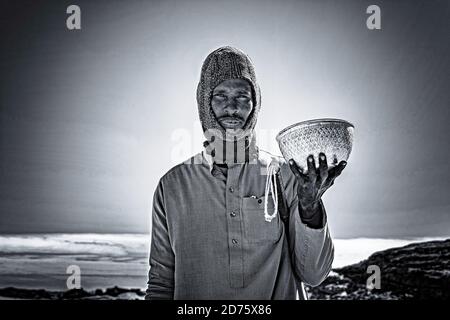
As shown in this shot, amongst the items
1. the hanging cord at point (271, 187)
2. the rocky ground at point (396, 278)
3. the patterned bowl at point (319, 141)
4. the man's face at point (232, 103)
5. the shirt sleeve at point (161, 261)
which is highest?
the man's face at point (232, 103)

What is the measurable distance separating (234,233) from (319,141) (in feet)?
0.91

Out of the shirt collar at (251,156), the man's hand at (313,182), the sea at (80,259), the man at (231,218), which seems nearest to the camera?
the man's hand at (313,182)

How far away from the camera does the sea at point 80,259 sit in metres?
1.68

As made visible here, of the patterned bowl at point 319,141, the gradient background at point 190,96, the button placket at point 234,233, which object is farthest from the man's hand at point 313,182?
the gradient background at point 190,96

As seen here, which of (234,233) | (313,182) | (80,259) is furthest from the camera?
(80,259)

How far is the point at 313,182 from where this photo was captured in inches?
Result: 40.9

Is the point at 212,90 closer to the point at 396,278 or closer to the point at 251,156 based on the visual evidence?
the point at 251,156

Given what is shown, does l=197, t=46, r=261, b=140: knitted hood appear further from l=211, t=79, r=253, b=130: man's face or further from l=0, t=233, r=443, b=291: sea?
l=0, t=233, r=443, b=291: sea

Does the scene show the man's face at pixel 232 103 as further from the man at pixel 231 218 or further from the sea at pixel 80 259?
the sea at pixel 80 259

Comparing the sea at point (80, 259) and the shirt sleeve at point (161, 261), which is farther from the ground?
the shirt sleeve at point (161, 261)

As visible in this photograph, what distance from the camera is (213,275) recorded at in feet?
3.94

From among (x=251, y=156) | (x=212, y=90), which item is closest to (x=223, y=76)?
(x=212, y=90)
